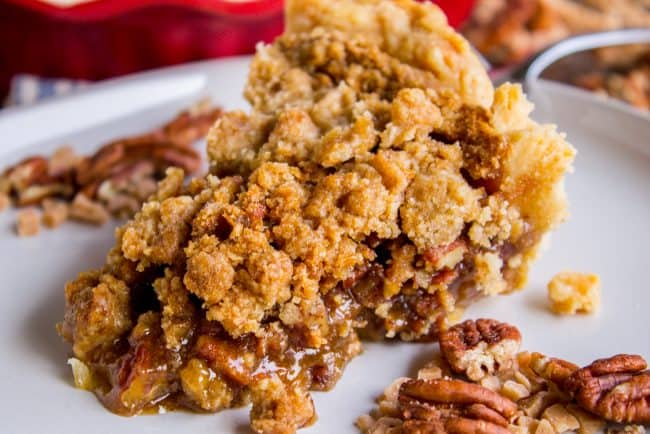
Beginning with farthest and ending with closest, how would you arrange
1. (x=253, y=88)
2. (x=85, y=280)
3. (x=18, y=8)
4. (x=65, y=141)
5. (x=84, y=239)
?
1. (x=18, y=8)
2. (x=65, y=141)
3. (x=84, y=239)
4. (x=253, y=88)
5. (x=85, y=280)

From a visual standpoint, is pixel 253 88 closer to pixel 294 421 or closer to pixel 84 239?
pixel 84 239

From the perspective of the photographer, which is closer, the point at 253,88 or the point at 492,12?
the point at 253,88

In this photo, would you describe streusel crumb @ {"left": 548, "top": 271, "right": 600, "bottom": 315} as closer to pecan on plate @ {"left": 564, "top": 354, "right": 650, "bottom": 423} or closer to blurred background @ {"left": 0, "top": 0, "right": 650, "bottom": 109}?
pecan on plate @ {"left": 564, "top": 354, "right": 650, "bottom": 423}

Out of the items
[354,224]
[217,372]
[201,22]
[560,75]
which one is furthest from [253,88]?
[560,75]

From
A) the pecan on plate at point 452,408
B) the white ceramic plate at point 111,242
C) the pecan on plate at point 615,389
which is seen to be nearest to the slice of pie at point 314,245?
the white ceramic plate at point 111,242

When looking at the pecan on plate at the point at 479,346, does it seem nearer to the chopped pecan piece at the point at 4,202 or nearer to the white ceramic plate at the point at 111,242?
the white ceramic plate at the point at 111,242

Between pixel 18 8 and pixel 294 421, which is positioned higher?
pixel 18 8

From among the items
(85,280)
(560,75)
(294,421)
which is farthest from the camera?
(560,75)

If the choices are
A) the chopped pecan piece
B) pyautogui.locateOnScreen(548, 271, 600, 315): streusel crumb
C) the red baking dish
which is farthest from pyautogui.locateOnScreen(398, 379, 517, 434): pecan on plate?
the red baking dish
